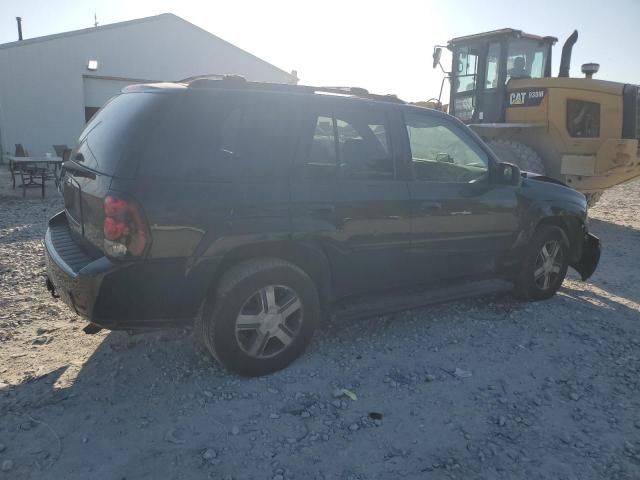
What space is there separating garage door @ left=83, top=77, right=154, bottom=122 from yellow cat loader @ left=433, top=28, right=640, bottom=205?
1296 centimetres

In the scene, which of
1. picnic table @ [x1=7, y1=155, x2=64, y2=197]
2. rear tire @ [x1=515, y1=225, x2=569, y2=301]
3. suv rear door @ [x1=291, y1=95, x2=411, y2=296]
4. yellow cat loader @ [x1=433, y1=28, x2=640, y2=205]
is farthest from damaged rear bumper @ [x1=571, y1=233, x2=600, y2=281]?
picnic table @ [x1=7, y1=155, x2=64, y2=197]

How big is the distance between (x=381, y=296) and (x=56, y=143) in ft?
54.7

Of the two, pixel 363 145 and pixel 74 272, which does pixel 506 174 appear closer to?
pixel 363 145

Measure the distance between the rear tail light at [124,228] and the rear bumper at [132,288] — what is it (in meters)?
0.08

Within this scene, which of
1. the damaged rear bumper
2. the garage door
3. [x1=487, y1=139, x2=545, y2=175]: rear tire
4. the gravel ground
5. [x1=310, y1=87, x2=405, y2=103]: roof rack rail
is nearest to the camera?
the gravel ground

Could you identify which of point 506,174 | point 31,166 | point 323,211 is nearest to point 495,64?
point 506,174

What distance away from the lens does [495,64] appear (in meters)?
9.09

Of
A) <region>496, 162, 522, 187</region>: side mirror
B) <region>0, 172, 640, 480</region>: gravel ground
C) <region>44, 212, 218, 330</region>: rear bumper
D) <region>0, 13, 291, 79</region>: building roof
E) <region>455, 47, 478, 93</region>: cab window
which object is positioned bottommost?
<region>0, 172, 640, 480</region>: gravel ground

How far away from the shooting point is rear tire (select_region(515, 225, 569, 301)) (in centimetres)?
469

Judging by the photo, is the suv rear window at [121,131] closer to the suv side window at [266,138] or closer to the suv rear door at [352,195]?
the suv side window at [266,138]

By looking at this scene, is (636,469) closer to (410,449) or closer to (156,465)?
(410,449)

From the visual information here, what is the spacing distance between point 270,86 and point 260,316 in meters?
1.58

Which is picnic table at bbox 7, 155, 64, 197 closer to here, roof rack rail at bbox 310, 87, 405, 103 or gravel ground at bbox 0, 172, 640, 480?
gravel ground at bbox 0, 172, 640, 480

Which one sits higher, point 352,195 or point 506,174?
point 506,174
